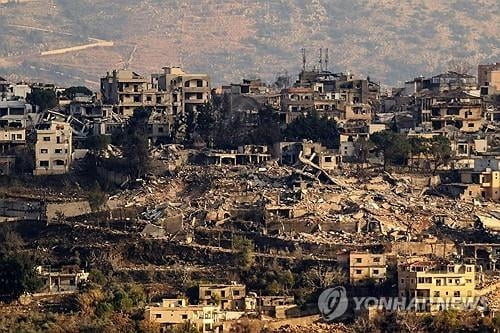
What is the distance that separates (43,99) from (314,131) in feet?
22.6

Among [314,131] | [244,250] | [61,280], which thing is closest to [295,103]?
[314,131]

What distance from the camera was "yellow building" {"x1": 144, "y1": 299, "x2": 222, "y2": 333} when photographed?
47.5 meters

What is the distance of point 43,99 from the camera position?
2386 inches

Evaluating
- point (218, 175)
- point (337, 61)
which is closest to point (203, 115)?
point (218, 175)

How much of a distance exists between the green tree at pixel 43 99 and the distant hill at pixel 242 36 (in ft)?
78.3

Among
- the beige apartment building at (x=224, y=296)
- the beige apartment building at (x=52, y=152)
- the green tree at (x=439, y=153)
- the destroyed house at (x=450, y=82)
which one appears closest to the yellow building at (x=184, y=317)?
the beige apartment building at (x=224, y=296)

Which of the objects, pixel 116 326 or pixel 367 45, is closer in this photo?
pixel 116 326

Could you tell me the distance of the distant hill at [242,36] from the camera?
8869 centimetres

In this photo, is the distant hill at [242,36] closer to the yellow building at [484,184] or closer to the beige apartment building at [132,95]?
the beige apartment building at [132,95]

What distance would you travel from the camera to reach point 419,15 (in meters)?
96.4

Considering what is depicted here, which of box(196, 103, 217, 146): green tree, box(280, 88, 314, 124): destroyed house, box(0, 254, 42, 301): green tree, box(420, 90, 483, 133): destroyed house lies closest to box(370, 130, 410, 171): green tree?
box(420, 90, 483, 133): destroyed house

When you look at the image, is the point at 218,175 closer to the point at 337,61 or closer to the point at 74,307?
the point at 74,307

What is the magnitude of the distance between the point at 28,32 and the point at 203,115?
34.7 meters

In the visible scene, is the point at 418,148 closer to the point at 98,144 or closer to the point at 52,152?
the point at 98,144
